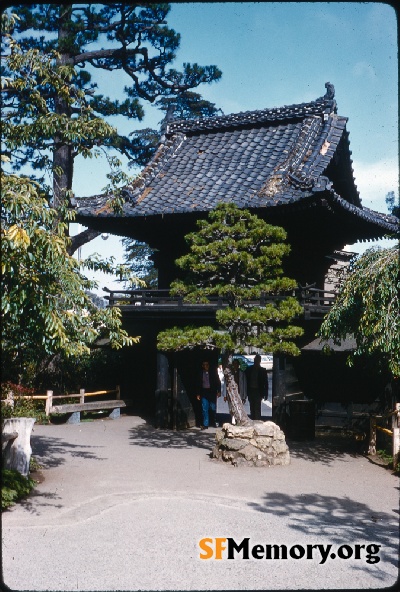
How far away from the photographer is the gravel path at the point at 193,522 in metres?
5.12

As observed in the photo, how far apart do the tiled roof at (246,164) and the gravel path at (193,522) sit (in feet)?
20.9

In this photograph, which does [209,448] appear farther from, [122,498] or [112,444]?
[122,498]

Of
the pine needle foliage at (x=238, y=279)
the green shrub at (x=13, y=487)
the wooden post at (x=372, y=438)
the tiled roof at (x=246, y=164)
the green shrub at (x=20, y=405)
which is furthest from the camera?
the tiled roof at (x=246, y=164)

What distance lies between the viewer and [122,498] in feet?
25.6

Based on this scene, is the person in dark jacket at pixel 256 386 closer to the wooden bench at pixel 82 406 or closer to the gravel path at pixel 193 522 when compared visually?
the gravel path at pixel 193 522

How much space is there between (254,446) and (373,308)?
3.48m

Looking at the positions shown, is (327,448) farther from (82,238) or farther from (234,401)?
(82,238)

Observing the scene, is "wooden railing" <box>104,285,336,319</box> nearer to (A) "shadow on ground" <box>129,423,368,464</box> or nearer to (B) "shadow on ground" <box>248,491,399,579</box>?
(A) "shadow on ground" <box>129,423,368,464</box>

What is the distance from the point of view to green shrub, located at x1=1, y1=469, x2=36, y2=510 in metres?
7.01

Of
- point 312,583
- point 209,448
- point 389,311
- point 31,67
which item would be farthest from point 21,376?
point 312,583

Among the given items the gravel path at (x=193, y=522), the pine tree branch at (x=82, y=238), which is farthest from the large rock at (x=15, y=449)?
the pine tree branch at (x=82, y=238)

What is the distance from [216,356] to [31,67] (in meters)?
9.80

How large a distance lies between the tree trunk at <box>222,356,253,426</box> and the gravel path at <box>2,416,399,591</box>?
0.96m

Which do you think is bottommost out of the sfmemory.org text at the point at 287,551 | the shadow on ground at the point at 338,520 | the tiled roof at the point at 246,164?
the shadow on ground at the point at 338,520
